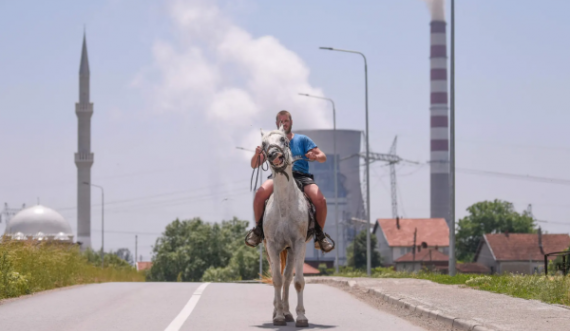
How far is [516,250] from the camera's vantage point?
98375 millimetres

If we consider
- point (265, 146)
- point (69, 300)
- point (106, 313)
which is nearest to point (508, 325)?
point (265, 146)

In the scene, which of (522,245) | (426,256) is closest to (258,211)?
(426,256)

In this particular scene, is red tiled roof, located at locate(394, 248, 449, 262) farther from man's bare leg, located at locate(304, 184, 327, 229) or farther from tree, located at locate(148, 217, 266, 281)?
man's bare leg, located at locate(304, 184, 327, 229)

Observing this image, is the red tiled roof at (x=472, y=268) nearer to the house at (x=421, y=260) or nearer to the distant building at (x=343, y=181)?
the house at (x=421, y=260)

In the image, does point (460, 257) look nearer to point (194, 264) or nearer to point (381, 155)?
point (381, 155)

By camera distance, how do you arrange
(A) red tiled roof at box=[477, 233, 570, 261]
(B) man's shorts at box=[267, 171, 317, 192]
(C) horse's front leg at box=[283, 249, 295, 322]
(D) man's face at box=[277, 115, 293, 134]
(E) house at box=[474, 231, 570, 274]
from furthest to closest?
(A) red tiled roof at box=[477, 233, 570, 261] < (E) house at box=[474, 231, 570, 274] < (B) man's shorts at box=[267, 171, 317, 192] < (D) man's face at box=[277, 115, 293, 134] < (C) horse's front leg at box=[283, 249, 295, 322]

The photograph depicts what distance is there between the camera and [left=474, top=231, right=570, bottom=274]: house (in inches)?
3821

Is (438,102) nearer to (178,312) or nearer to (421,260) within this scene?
(421,260)

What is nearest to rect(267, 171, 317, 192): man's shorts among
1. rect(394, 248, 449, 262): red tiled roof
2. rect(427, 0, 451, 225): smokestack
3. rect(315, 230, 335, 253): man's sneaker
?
rect(315, 230, 335, 253): man's sneaker

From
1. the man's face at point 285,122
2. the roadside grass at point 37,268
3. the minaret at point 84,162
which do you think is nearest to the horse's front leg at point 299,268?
the man's face at point 285,122

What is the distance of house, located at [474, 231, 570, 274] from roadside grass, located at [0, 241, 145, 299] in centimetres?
7283

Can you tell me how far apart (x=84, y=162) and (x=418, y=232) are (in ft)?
138

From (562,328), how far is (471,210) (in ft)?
369

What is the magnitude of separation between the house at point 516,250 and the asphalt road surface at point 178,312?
81.3 meters
